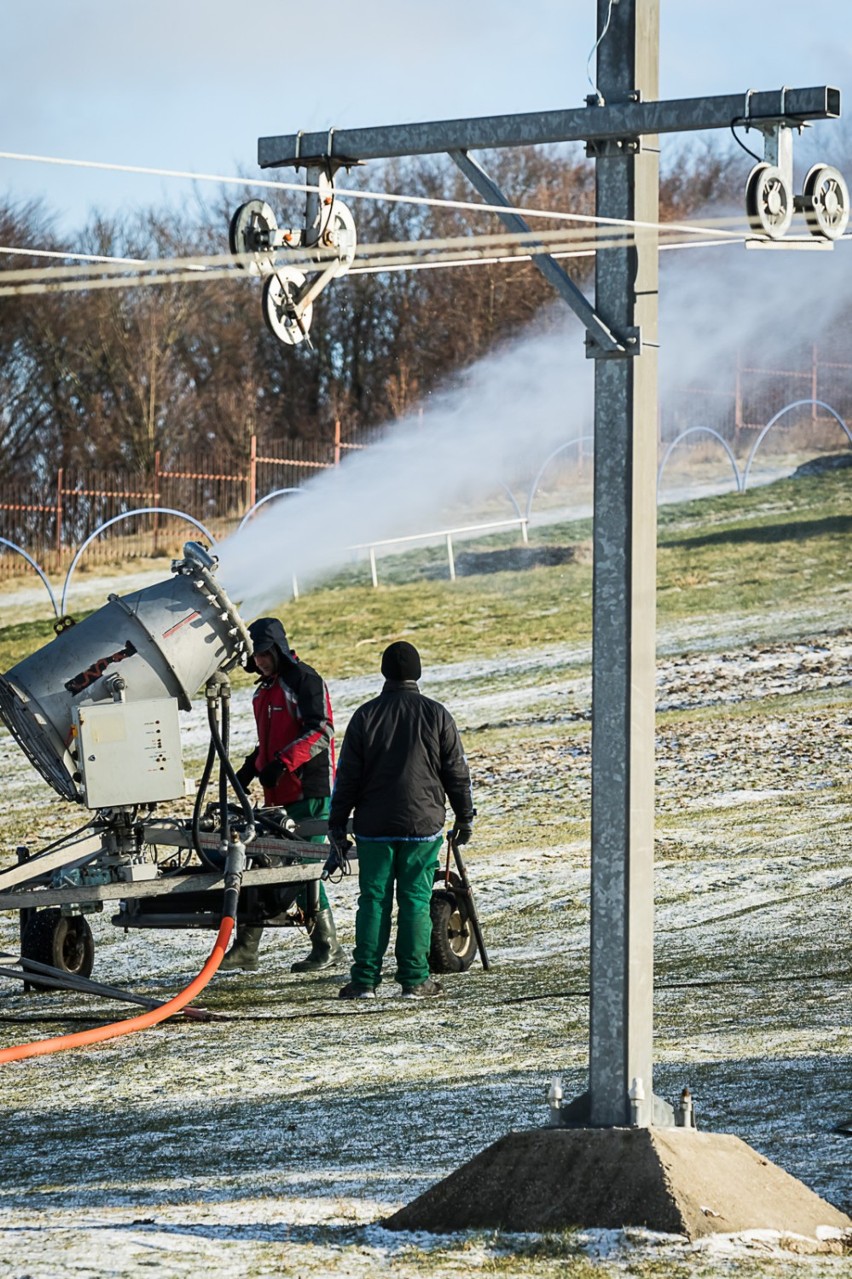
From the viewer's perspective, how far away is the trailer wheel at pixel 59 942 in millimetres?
10281

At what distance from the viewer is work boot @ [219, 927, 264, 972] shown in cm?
1072

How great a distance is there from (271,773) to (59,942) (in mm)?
1441

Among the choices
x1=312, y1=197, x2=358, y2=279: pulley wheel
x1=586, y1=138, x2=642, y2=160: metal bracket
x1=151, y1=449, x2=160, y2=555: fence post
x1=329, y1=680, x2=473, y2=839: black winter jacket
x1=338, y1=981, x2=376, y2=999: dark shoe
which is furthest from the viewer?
x1=151, y1=449, x2=160, y2=555: fence post

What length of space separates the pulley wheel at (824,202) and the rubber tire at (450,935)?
4591mm

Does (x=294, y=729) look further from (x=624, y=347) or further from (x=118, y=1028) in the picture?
(x=624, y=347)

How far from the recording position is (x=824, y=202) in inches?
254

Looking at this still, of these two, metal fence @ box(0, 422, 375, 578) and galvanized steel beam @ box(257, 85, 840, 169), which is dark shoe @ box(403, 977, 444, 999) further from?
metal fence @ box(0, 422, 375, 578)

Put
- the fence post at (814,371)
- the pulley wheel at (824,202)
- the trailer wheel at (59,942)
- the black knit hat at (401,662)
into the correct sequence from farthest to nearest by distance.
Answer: the fence post at (814,371) < the trailer wheel at (59,942) < the black knit hat at (401,662) < the pulley wheel at (824,202)

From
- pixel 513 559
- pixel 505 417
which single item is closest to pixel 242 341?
pixel 505 417

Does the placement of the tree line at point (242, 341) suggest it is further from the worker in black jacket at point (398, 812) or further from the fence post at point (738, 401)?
the worker in black jacket at point (398, 812)

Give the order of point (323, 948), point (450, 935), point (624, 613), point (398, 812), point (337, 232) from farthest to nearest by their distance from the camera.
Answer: point (323, 948) < point (450, 935) < point (398, 812) < point (337, 232) < point (624, 613)

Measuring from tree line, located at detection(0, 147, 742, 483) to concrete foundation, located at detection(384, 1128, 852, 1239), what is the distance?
3111 centimetres

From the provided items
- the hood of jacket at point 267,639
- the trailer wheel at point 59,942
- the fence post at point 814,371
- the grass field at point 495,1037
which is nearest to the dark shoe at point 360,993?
the grass field at point 495,1037

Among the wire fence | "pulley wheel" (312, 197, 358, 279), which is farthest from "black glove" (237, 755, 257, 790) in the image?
the wire fence
